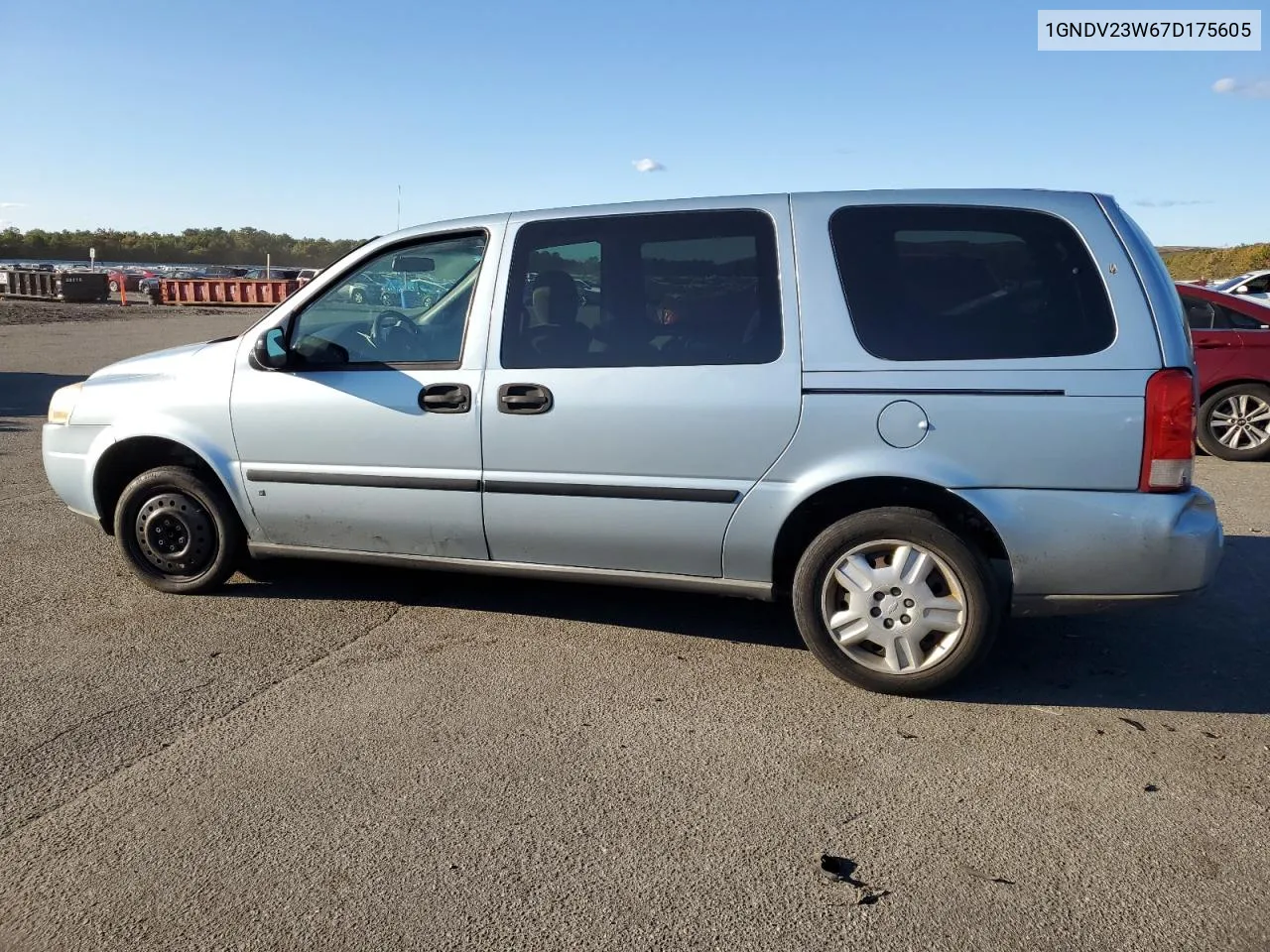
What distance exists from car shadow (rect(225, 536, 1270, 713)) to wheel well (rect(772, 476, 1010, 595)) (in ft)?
1.88

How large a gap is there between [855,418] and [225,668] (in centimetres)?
268

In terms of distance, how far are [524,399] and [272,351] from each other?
1.26m

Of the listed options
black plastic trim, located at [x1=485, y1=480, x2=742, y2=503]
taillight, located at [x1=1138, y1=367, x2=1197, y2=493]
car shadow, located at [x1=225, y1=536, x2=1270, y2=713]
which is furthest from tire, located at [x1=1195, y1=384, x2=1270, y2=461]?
black plastic trim, located at [x1=485, y1=480, x2=742, y2=503]

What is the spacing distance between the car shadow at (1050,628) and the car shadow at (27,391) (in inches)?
285

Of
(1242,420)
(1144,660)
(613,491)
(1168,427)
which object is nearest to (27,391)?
(613,491)

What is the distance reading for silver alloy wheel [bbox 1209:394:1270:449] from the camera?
27.9ft

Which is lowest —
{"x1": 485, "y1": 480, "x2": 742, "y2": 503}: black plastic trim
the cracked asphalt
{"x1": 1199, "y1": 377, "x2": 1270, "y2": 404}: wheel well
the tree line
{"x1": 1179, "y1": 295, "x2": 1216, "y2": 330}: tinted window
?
the cracked asphalt

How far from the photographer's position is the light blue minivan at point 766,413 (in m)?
3.55

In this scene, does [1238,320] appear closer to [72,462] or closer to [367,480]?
[367,480]

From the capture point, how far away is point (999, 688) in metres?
3.93

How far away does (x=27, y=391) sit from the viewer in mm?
12344

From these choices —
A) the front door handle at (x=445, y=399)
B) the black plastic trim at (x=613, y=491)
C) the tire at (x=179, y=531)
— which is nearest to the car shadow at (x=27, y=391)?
the tire at (x=179, y=531)

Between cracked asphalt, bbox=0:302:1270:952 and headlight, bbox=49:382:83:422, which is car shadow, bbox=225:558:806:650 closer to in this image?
cracked asphalt, bbox=0:302:1270:952

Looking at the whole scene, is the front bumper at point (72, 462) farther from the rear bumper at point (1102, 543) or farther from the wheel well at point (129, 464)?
the rear bumper at point (1102, 543)
